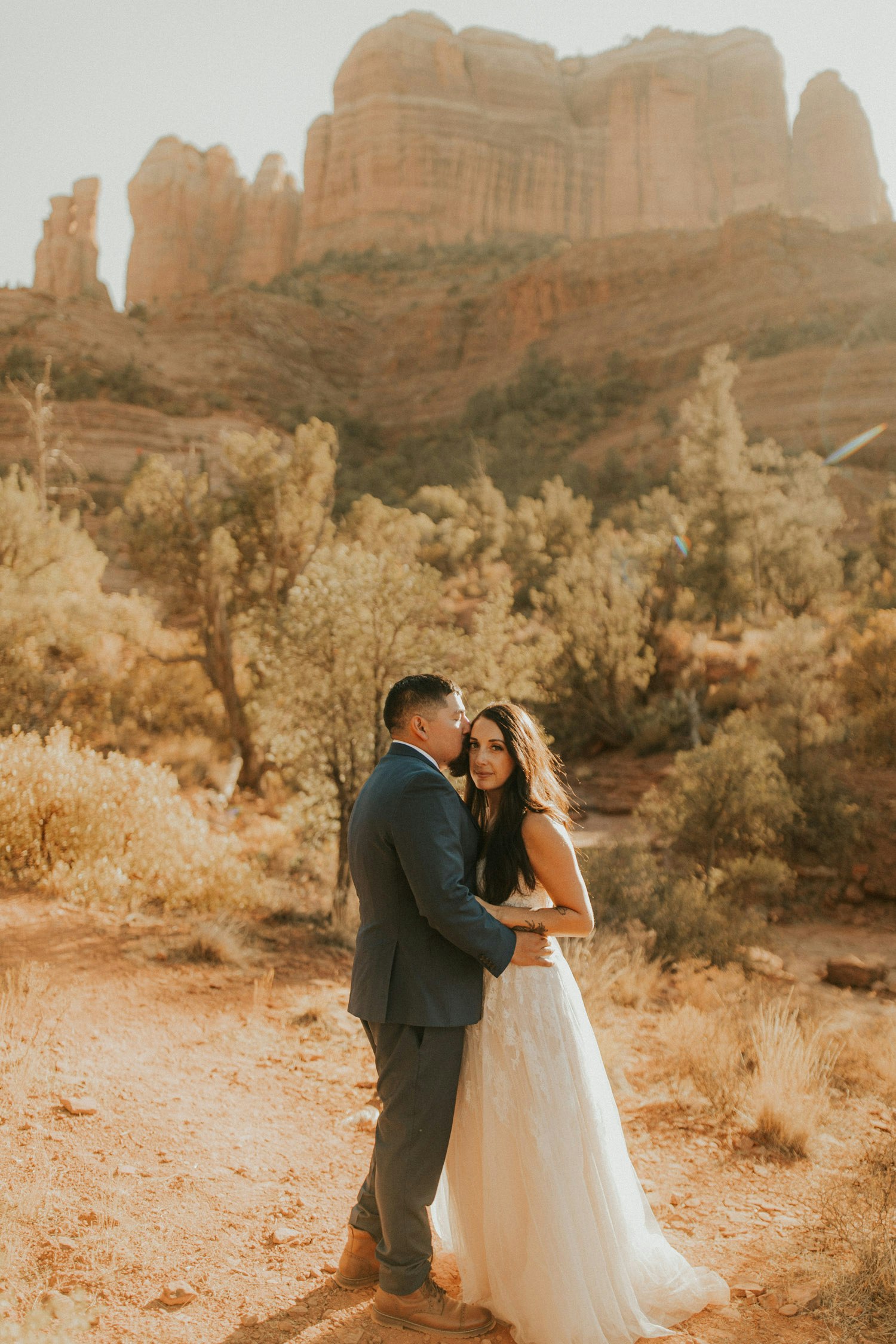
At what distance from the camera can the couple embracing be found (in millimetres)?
2557

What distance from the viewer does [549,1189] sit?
2555mm

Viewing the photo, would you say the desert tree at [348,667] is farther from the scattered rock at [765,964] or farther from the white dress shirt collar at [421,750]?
the white dress shirt collar at [421,750]

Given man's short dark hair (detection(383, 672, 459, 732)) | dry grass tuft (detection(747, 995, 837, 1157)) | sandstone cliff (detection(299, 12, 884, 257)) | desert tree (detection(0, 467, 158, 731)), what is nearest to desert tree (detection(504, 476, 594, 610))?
desert tree (detection(0, 467, 158, 731))

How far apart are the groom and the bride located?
0.10 metres

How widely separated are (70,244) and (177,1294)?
94.7 metres

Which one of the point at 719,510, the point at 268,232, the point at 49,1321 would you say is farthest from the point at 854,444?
the point at 268,232

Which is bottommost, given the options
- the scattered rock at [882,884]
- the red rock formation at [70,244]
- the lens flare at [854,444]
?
the scattered rock at [882,884]

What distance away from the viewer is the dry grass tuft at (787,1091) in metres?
A: 4.27

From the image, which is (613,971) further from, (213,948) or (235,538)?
(235,538)

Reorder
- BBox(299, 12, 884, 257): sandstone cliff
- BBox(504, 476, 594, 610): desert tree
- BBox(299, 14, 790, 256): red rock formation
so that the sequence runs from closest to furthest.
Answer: BBox(504, 476, 594, 610): desert tree, BBox(299, 14, 790, 256): red rock formation, BBox(299, 12, 884, 257): sandstone cliff

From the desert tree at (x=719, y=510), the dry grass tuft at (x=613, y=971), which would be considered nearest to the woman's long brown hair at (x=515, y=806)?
the dry grass tuft at (x=613, y=971)

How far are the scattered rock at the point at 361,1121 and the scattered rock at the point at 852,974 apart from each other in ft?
19.7

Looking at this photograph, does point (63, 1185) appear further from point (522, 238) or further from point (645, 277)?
point (522, 238)

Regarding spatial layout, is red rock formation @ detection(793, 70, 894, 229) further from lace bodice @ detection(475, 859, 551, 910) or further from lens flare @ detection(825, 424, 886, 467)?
lace bodice @ detection(475, 859, 551, 910)
